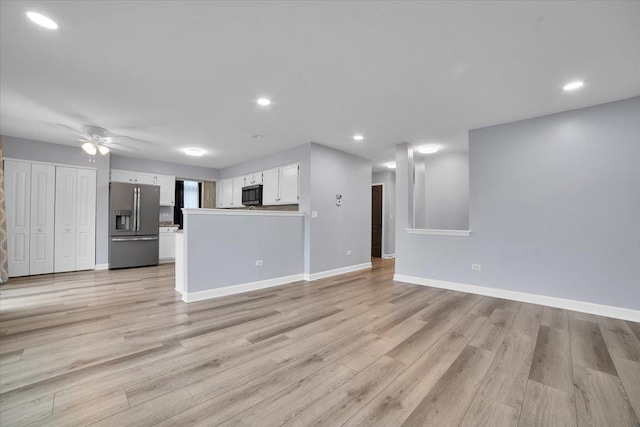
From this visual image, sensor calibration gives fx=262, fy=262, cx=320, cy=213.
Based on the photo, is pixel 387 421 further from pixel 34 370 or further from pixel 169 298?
pixel 169 298

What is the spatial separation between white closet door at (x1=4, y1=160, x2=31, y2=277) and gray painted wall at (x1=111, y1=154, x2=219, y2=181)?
4.68 feet

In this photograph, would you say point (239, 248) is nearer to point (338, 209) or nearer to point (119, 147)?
point (338, 209)

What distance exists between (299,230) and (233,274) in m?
1.43

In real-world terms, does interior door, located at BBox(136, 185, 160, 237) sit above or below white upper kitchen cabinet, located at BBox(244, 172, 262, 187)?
below

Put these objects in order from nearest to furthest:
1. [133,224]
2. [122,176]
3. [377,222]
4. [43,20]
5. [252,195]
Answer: [43,20] < [133,224] < [252,195] < [122,176] < [377,222]

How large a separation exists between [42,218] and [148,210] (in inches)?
68.2

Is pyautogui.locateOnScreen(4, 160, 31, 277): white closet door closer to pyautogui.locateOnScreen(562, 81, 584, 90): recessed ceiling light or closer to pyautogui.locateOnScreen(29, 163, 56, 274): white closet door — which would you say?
pyautogui.locateOnScreen(29, 163, 56, 274): white closet door

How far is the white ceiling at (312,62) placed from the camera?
1.83 meters

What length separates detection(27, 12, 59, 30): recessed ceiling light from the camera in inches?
73.0

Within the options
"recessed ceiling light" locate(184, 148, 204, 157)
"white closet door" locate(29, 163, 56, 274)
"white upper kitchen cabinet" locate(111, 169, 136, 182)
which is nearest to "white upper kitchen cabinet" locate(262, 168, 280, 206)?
"recessed ceiling light" locate(184, 148, 204, 157)

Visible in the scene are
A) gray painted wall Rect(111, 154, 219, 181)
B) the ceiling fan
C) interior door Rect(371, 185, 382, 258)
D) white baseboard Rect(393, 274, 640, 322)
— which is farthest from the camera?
interior door Rect(371, 185, 382, 258)

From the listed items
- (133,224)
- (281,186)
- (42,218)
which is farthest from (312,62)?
(42,218)

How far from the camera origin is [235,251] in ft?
13.0

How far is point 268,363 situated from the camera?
6.58 ft
